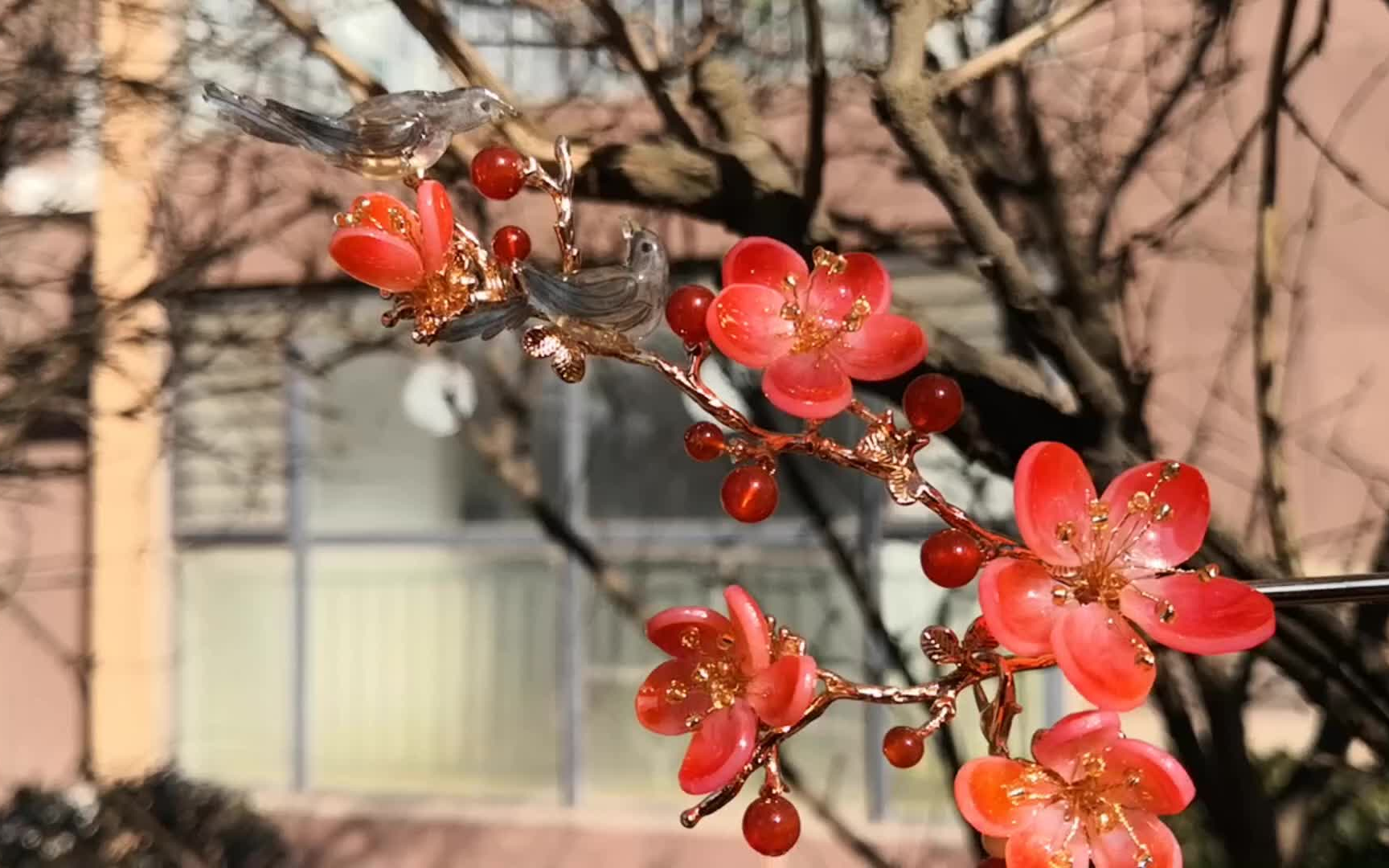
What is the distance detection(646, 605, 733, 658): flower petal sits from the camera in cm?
54

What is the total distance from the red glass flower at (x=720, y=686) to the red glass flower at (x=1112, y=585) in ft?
0.32

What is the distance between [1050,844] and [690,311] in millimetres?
292

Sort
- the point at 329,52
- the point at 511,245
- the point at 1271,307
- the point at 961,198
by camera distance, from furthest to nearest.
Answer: the point at 1271,307 < the point at 329,52 < the point at 961,198 < the point at 511,245

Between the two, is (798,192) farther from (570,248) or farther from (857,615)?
(857,615)

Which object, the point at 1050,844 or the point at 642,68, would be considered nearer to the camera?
the point at 1050,844

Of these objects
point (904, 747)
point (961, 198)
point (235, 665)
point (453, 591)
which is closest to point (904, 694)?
point (904, 747)

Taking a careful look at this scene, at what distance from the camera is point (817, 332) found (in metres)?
0.56

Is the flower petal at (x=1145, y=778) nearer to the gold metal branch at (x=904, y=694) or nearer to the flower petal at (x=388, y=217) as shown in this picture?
the gold metal branch at (x=904, y=694)

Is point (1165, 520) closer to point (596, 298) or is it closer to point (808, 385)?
point (808, 385)

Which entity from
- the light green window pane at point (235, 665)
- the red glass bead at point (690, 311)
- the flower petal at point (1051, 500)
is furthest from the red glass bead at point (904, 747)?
the light green window pane at point (235, 665)

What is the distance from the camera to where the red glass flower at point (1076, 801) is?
48cm

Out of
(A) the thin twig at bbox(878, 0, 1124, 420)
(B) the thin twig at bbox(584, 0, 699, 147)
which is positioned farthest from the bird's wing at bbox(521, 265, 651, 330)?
(B) the thin twig at bbox(584, 0, 699, 147)

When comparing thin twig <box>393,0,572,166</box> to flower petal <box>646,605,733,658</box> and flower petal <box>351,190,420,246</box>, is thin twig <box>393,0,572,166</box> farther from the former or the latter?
flower petal <box>646,605,733,658</box>

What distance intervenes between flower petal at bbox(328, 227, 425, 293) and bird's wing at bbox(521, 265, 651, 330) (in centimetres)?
6
